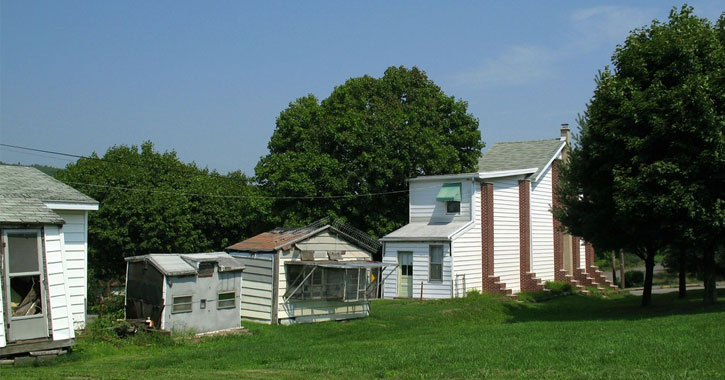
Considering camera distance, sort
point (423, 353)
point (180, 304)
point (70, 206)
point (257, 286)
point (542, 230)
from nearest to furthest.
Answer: point (423, 353)
point (70, 206)
point (180, 304)
point (257, 286)
point (542, 230)

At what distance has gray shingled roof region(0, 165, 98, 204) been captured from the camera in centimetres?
1878

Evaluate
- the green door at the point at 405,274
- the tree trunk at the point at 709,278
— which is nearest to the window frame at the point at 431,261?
the green door at the point at 405,274

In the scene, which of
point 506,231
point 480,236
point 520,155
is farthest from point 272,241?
point 520,155

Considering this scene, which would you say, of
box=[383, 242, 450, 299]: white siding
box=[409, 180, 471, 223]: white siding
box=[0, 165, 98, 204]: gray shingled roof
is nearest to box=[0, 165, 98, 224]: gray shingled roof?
box=[0, 165, 98, 204]: gray shingled roof

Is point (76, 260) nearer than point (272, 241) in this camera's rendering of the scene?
Yes

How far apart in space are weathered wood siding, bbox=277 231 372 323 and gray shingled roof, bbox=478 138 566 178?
52.1 ft

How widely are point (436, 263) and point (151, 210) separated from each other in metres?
19.8

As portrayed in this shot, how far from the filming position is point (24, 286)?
1552 centimetres

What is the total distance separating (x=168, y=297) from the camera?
64.6 ft

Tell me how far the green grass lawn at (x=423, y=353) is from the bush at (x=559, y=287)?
1189 cm

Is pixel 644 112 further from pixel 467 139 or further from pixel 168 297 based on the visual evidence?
pixel 467 139

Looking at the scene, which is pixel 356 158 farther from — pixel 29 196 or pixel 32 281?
pixel 32 281

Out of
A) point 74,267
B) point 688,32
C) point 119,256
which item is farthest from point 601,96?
point 119,256

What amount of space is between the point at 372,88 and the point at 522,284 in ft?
47.0
